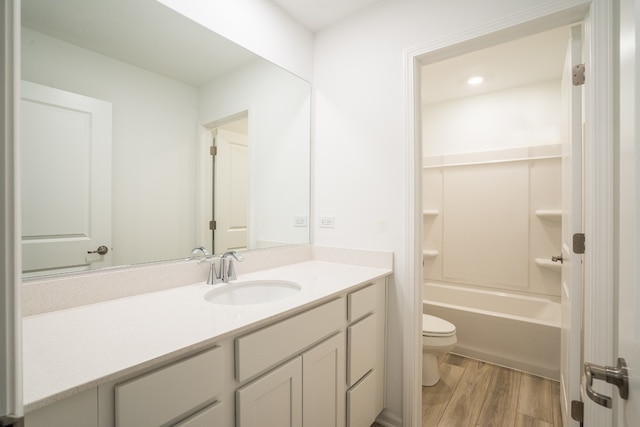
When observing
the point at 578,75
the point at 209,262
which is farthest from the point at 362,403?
the point at 578,75

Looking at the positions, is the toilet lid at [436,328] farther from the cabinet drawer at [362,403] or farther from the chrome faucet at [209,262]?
the chrome faucet at [209,262]

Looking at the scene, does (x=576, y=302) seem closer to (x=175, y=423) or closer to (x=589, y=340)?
(x=589, y=340)

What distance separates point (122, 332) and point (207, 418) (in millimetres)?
336

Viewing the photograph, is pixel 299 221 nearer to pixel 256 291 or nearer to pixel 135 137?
pixel 256 291

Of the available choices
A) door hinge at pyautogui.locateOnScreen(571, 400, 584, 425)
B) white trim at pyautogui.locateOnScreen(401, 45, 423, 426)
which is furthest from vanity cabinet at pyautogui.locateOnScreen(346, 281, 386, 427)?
door hinge at pyautogui.locateOnScreen(571, 400, 584, 425)

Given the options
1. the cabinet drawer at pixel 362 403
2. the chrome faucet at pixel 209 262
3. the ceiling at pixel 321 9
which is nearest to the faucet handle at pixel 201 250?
the chrome faucet at pixel 209 262

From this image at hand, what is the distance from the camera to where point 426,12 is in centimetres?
156

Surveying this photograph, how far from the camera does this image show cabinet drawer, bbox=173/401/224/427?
0.74 meters

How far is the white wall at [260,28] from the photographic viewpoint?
141 centimetres

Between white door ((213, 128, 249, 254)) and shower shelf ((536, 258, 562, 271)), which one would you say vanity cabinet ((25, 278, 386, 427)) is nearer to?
white door ((213, 128, 249, 254))

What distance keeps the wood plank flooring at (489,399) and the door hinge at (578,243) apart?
1133 mm

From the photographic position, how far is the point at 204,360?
774mm

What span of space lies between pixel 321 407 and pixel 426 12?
201 centimetres

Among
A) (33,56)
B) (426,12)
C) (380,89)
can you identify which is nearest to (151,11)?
(33,56)
